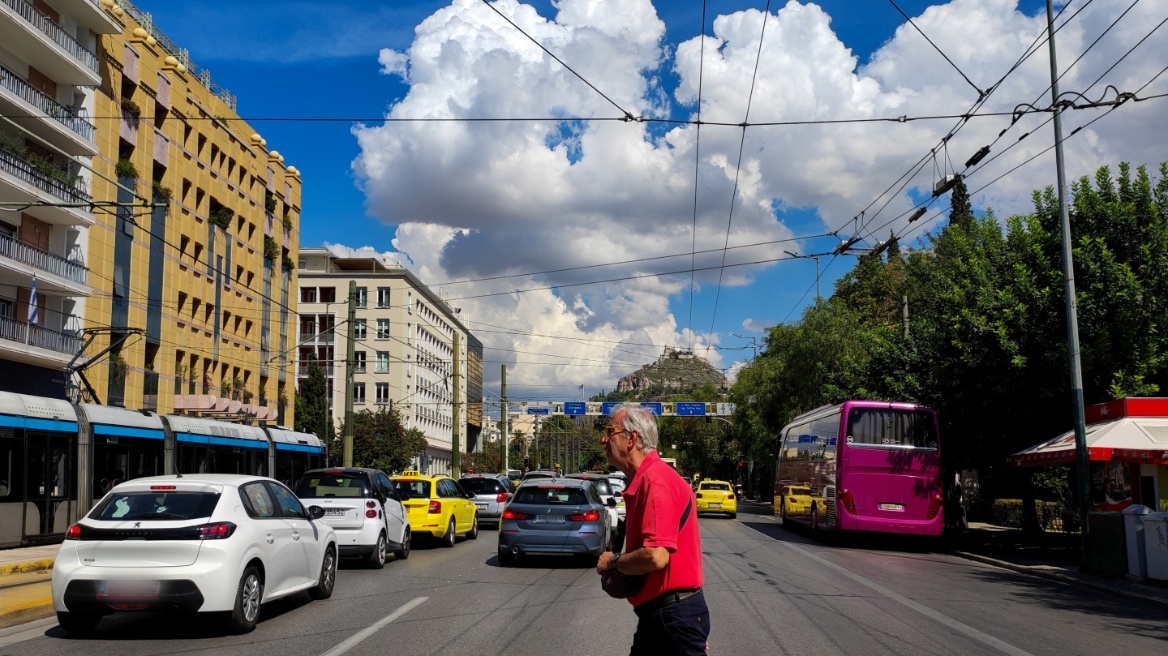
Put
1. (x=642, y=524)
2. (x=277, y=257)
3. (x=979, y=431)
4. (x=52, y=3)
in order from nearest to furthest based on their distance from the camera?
(x=642, y=524) → (x=979, y=431) → (x=52, y=3) → (x=277, y=257)

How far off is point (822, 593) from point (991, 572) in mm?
6172

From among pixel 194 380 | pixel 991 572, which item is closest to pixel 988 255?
pixel 991 572

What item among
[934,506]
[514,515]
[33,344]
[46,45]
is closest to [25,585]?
[514,515]

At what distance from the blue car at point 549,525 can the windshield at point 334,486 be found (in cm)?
247

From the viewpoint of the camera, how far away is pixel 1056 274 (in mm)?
21188

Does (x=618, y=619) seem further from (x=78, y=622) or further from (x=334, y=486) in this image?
(x=334, y=486)

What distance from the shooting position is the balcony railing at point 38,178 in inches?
1209

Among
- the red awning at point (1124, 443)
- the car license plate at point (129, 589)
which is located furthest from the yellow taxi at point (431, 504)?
the red awning at point (1124, 443)

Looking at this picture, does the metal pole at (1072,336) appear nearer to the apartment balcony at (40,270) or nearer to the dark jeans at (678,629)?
the dark jeans at (678,629)

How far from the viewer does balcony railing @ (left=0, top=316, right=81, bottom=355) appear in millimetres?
31609

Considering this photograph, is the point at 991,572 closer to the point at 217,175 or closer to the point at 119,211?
the point at 119,211

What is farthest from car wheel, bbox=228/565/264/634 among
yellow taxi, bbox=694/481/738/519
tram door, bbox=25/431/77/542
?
yellow taxi, bbox=694/481/738/519

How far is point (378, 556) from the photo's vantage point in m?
16.1

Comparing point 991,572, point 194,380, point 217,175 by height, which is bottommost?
point 991,572
